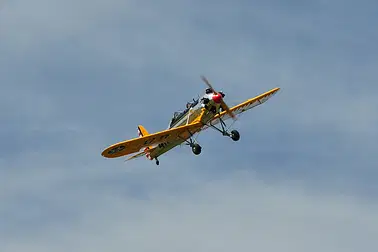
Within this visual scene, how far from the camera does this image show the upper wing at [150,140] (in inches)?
3191

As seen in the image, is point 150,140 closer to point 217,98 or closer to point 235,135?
point 217,98

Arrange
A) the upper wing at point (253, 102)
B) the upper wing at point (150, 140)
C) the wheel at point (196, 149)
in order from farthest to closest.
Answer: the upper wing at point (253, 102) → the wheel at point (196, 149) → the upper wing at point (150, 140)

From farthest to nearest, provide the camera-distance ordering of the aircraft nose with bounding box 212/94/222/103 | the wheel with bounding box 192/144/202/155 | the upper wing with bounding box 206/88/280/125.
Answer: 1. the upper wing with bounding box 206/88/280/125
2. the aircraft nose with bounding box 212/94/222/103
3. the wheel with bounding box 192/144/202/155

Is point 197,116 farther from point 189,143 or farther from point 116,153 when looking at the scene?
point 116,153

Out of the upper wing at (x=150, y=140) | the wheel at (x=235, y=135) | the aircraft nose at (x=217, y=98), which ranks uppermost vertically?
the aircraft nose at (x=217, y=98)

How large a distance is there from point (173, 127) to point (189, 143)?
11.6ft

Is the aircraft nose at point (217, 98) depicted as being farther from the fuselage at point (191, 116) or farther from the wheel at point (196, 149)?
the wheel at point (196, 149)

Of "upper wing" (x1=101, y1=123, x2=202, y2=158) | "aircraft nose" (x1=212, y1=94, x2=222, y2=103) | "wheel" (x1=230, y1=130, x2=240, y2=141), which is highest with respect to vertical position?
"aircraft nose" (x1=212, y1=94, x2=222, y2=103)

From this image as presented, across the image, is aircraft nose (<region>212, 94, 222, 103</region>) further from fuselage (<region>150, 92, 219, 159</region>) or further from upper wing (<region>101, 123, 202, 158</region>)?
upper wing (<region>101, 123, 202, 158</region>)

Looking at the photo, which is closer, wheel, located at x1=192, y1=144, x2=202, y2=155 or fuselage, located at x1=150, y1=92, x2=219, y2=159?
wheel, located at x1=192, y1=144, x2=202, y2=155

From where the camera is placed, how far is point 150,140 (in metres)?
83.2

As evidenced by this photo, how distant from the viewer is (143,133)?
10225 cm

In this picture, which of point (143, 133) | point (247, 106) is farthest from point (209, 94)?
point (143, 133)

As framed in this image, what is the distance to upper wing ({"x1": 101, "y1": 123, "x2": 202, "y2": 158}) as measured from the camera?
81062 mm
